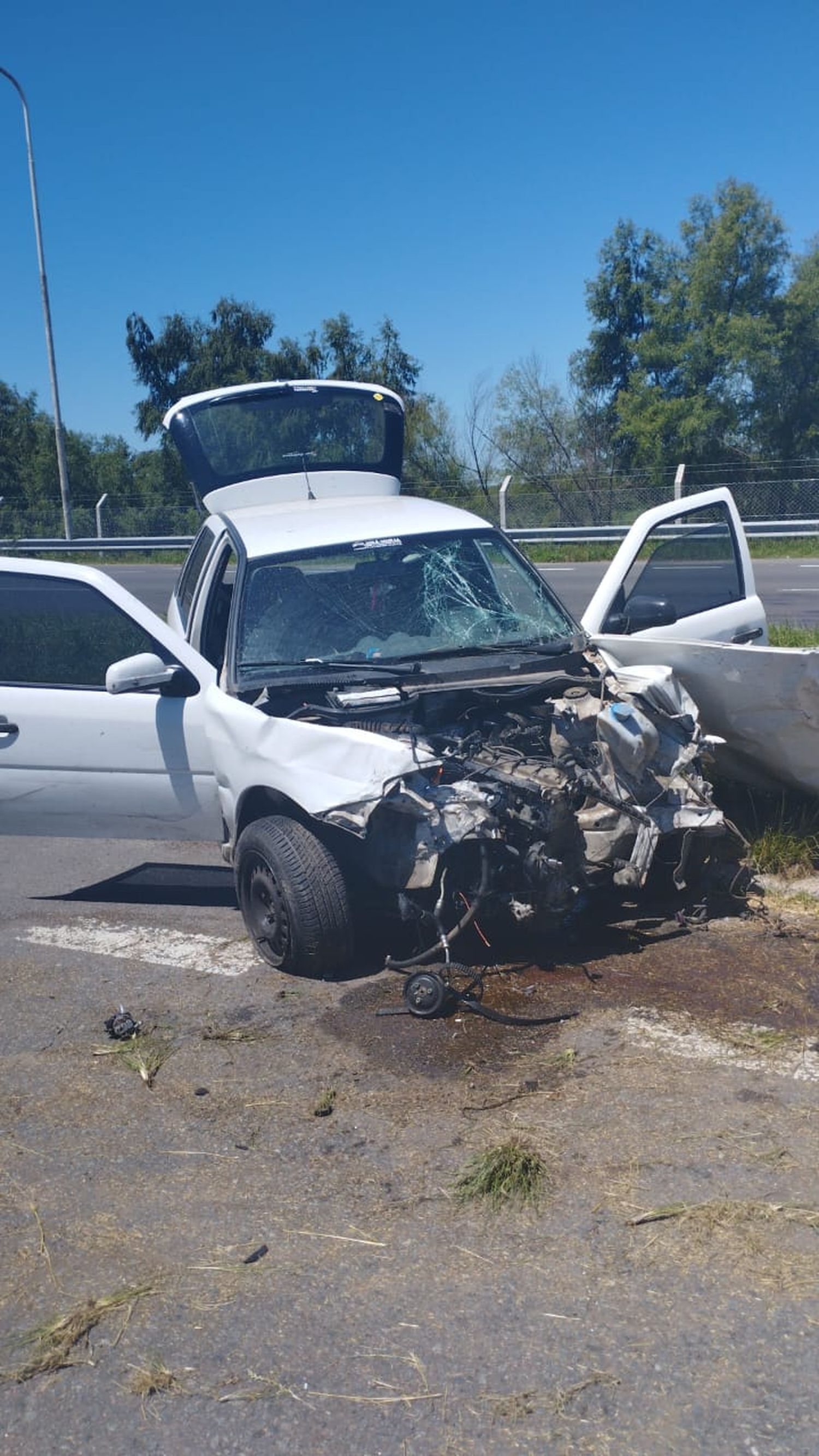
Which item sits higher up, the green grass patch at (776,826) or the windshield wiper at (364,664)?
the windshield wiper at (364,664)

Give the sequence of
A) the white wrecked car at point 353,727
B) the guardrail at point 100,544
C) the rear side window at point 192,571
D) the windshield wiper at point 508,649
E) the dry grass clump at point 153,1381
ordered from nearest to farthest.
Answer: the dry grass clump at point 153,1381
the white wrecked car at point 353,727
the windshield wiper at point 508,649
the rear side window at point 192,571
the guardrail at point 100,544

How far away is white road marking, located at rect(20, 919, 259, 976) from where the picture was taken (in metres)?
5.39

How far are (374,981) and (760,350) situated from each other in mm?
35676

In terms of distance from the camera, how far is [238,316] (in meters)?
33.5

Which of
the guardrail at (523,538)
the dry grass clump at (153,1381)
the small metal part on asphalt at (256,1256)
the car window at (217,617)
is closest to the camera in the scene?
the dry grass clump at (153,1381)

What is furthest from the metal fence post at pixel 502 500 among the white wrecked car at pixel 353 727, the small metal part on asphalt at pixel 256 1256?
the small metal part on asphalt at pixel 256 1256

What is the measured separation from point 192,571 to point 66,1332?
5.00 m

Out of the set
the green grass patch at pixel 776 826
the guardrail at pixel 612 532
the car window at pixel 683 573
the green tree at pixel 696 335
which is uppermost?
the green tree at pixel 696 335

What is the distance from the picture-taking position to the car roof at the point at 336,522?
626cm

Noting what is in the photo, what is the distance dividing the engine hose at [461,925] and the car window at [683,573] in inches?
90.2

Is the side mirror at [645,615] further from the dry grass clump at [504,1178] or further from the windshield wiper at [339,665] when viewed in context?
the dry grass clump at [504,1178]

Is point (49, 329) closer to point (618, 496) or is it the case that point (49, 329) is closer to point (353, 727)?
point (618, 496)

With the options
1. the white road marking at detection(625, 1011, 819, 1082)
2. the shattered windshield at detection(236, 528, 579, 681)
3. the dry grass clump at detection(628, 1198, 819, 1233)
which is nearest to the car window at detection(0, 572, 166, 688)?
the shattered windshield at detection(236, 528, 579, 681)

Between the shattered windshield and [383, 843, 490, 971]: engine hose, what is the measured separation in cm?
127
